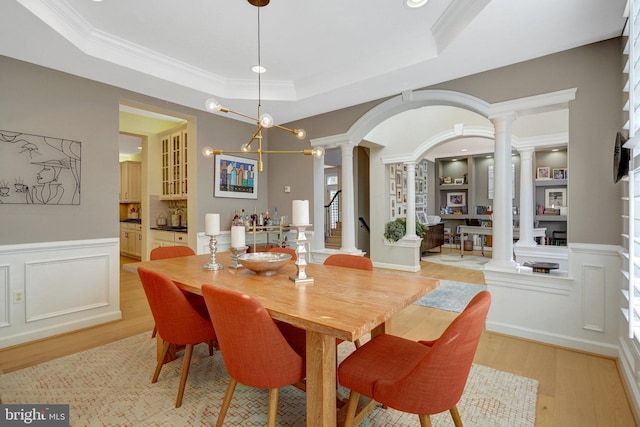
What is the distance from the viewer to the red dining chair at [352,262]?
7.90 feet

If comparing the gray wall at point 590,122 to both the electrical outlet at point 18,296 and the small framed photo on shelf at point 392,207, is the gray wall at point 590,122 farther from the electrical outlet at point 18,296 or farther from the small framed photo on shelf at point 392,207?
the electrical outlet at point 18,296

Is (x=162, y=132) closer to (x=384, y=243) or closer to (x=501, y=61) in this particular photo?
(x=384, y=243)

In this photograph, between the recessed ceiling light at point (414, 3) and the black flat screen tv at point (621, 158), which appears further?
the recessed ceiling light at point (414, 3)

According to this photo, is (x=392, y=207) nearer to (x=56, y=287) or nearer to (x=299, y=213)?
(x=299, y=213)

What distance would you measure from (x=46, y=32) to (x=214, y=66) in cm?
139

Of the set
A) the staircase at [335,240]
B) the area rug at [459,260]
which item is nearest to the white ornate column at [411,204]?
the area rug at [459,260]

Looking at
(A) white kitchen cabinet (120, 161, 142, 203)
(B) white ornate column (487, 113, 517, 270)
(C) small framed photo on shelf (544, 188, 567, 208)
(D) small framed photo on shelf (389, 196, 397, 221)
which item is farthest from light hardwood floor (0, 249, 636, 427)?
(C) small framed photo on shelf (544, 188, 567, 208)

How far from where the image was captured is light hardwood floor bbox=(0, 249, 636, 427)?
6.02 ft

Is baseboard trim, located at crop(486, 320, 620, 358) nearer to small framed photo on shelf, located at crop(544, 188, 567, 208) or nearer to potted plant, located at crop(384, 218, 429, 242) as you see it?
potted plant, located at crop(384, 218, 429, 242)

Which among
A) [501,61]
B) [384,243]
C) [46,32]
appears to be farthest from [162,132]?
[501,61]

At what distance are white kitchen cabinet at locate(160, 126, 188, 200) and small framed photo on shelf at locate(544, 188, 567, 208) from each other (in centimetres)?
857

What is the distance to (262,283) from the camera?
1866 mm

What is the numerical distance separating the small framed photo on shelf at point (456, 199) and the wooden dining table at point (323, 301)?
27.6 ft

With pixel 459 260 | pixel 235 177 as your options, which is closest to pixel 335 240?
pixel 459 260
